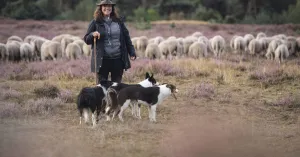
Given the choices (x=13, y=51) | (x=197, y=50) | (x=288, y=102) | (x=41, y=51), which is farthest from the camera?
(x=197, y=50)

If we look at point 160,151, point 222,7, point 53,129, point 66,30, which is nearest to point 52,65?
point 53,129

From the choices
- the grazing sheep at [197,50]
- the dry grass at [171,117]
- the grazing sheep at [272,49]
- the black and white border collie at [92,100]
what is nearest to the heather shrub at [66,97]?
the dry grass at [171,117]

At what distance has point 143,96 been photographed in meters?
8.35

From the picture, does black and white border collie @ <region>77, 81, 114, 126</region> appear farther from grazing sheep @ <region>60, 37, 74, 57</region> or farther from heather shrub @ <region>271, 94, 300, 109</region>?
grazing sheep @ <region>60, 37, 74, 57</region>

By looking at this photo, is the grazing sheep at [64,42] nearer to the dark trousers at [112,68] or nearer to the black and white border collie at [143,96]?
the dark trousers at [112,68]

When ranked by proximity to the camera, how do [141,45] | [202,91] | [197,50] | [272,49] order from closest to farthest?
[202,91] < [197,50] < [272,49] < [141,45]

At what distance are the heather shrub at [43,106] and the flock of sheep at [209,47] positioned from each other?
868cm

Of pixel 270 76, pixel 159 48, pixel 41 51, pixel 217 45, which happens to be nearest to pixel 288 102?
pixel 270 76

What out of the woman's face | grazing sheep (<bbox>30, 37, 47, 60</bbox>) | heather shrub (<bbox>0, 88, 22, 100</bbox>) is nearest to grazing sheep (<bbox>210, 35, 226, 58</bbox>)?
grazing sheep (<bbox>30, 37, 47, 60</bbox>)

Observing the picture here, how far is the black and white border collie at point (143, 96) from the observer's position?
8.29 meters

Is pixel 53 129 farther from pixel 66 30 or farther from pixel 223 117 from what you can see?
pixel 66 30

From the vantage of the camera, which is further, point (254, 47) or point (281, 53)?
point (254, 47)

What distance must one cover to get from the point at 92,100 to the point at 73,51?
420 inches

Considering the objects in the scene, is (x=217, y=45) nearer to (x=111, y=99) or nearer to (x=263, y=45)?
(x=263, y=45)
